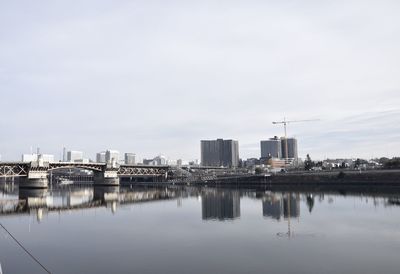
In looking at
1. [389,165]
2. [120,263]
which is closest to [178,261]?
[120,263]

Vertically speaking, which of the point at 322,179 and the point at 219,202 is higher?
the point at 322,179

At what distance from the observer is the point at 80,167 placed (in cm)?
13875

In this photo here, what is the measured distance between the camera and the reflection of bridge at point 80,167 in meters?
123

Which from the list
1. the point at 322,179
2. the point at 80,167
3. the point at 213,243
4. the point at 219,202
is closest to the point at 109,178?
the point at 80,167

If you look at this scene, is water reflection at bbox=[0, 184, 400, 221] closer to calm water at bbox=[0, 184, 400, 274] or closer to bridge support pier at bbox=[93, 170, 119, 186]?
calm water at bbox=[0, 184, 400, 274]

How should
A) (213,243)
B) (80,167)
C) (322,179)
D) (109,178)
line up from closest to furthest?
(213,243) → (322,179) → (80,167) → (109,178)

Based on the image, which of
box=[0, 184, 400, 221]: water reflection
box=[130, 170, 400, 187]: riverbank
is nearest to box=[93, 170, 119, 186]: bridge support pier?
box=[130, 170, 400, 187]: riverbank

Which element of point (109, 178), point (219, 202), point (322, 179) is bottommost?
point (219, 202)

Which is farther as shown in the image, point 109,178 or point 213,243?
point 109,178

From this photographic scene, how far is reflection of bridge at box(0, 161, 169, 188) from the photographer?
12275cm

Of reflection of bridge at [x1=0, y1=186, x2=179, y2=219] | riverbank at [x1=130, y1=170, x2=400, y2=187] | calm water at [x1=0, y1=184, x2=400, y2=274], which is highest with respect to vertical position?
riverbank at [x1=130, y1=170, x2=400, y2=187]

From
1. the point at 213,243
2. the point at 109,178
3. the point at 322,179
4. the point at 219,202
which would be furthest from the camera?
the point at 109,178

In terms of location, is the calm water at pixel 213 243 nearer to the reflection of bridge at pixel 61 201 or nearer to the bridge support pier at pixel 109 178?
the reflection of bridge at pixel 61 201

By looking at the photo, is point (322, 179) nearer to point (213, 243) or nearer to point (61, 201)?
point (61, 201)
